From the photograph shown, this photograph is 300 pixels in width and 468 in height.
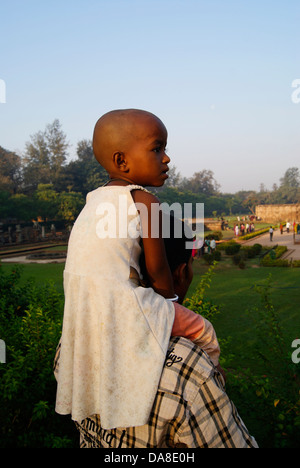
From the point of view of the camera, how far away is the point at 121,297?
0.98m

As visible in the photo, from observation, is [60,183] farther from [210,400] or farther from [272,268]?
[210,400]

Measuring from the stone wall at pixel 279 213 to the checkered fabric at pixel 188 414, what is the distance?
145ft

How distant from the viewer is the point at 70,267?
1089 mm

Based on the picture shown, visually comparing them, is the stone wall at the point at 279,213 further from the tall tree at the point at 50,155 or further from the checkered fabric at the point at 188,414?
the checkered fabric at the point at 188,414

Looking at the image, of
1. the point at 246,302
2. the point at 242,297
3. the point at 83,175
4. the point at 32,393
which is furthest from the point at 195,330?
the point at 83,175

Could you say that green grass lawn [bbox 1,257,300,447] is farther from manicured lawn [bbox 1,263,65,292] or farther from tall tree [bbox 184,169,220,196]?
tall tree [bbox 184,169,220,196]

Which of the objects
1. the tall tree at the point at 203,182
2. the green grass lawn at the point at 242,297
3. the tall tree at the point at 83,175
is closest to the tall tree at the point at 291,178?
the tall tree at the point at 203,182

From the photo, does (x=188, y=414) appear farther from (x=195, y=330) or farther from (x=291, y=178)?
(x=291, y=178)

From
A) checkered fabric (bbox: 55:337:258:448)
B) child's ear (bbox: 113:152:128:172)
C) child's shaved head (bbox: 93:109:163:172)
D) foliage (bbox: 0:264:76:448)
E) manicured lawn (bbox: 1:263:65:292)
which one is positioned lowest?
manicured lawn (bbox: 1:263:65:292)

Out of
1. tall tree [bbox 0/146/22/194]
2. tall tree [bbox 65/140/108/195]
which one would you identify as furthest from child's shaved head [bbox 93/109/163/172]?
tall tree [bbox 65/140/108/195]

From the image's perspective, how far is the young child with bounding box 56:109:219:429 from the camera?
980 mm

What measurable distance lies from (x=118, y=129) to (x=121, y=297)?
509mm

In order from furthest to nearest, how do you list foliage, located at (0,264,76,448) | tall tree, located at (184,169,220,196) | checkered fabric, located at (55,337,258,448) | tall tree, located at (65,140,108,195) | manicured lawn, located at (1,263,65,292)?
tall tree, located at (184,169,220,196) < tall tree, located at (65,140,108,195) < manicured lawn, located at (1,263,65,292) < foliage, located at (0,264,76,448) < checkered fabric, located at (55,337,258,448)

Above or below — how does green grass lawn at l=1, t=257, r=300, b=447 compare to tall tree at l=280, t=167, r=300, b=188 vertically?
below
